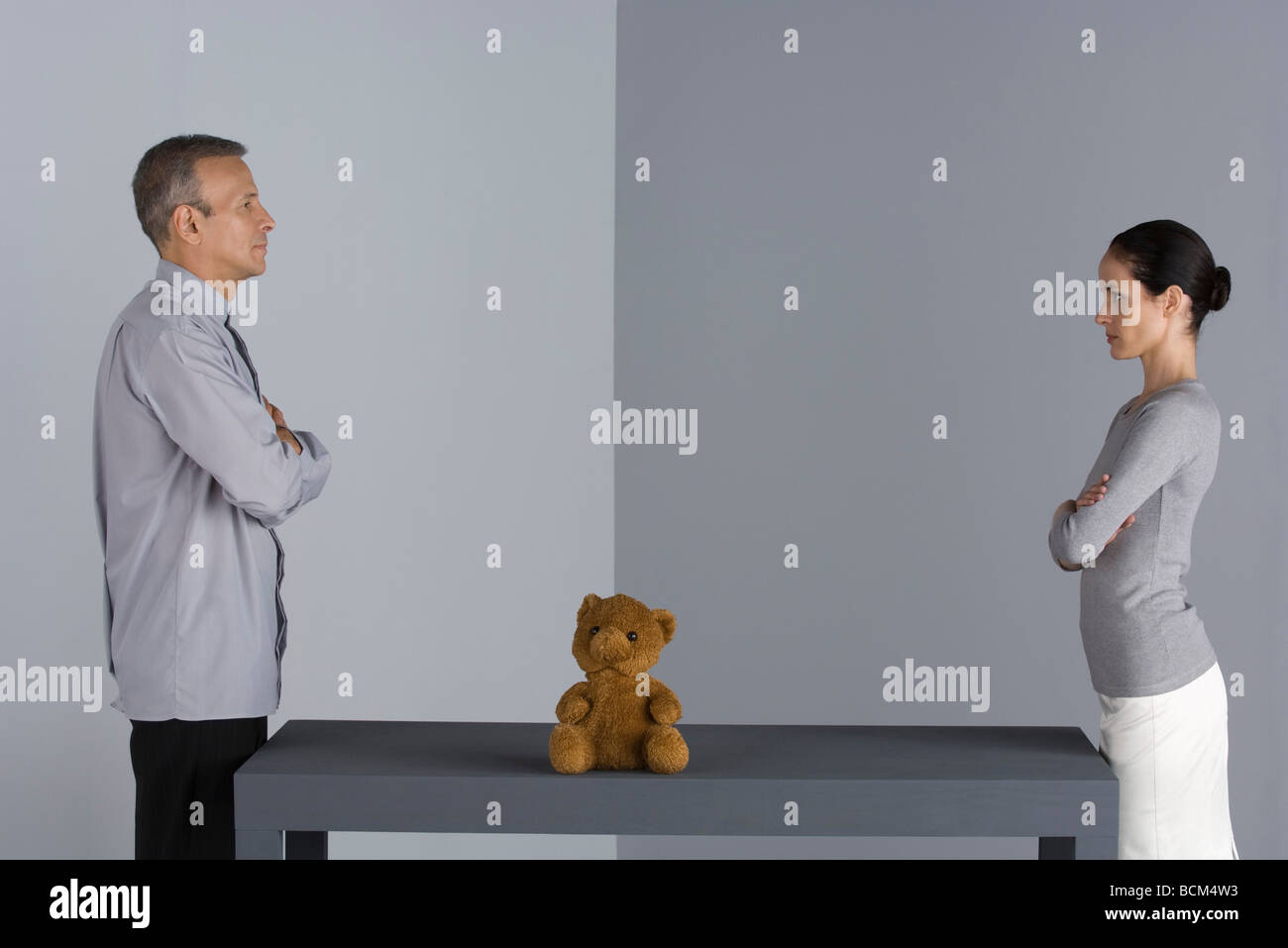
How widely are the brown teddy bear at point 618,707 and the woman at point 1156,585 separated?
0.76 metres

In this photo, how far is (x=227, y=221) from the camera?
2436 mm

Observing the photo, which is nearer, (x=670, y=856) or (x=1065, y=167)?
(x=1065, y=167)

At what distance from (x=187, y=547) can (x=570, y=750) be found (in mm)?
783

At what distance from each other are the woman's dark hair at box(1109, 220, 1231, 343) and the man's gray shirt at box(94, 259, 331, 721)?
1.58 meters

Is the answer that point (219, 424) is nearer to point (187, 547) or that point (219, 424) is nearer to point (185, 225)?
point (187, 547)

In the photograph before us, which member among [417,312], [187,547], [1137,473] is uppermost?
[417,312]

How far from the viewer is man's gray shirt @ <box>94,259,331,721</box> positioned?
7.36ft

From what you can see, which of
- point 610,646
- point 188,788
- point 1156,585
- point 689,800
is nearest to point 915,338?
point 1156,585

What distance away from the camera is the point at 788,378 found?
12.7 feet

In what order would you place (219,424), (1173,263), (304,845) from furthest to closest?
(304,845) < (1173,263) < (219,424)

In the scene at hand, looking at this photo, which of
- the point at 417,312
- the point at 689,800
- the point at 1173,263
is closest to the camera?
the point at 689,800

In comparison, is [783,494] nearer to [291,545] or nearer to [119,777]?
[291,545]
